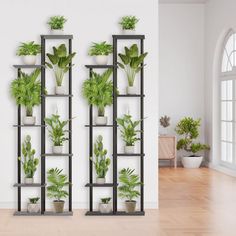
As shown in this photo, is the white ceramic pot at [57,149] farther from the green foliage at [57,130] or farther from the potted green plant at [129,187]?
the potted green plant at [129,187]

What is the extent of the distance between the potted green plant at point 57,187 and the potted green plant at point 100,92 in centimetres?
73

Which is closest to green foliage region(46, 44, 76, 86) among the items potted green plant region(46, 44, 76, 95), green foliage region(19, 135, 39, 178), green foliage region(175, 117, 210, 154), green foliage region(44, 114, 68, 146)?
potted green plant region(46, 44, 76, 95)

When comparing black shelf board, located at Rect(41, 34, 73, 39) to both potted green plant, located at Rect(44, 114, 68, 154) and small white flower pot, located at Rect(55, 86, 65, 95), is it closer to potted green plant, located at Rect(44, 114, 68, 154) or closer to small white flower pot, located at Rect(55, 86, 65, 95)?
small white flower pot, located at Rect(55, 86, 65, 95)

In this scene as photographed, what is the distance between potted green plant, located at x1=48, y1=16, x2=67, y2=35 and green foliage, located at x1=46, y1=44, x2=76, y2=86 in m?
0.22

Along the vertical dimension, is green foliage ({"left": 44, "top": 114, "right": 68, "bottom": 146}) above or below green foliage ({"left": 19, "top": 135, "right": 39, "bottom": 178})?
above

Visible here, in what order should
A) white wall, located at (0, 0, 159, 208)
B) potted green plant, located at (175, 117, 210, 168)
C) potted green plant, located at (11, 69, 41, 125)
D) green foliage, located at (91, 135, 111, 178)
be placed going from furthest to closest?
potted green plant, located at (175, 117, 210, 168)
white wall, located at (0, 0, 159, 208)
green foliage, located at (91, 135, 111, 178)
potted green plant, located at (11, 69, 41, 125)

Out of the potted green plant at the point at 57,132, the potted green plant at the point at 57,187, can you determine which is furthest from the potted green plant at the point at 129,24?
the potted green plant at the point at 57,187

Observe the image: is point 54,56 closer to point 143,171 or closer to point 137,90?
point 137,90

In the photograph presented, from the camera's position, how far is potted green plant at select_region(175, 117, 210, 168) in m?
12.6

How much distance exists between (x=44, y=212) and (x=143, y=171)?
1.20m

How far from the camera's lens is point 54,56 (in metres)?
7.08

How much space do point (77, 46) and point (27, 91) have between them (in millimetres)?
803

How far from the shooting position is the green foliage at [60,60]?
7.05 meters
